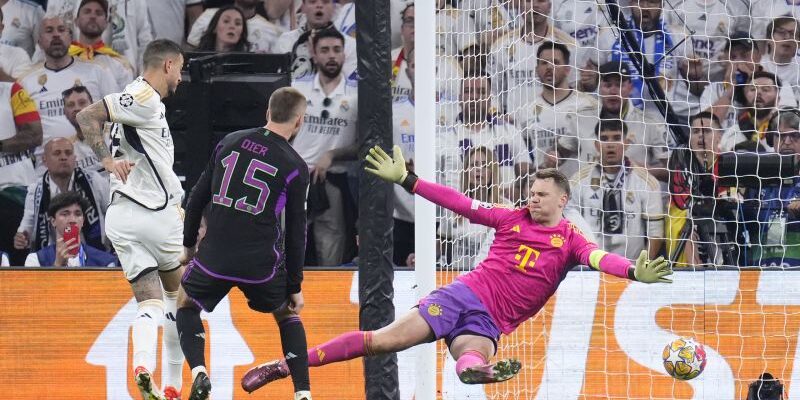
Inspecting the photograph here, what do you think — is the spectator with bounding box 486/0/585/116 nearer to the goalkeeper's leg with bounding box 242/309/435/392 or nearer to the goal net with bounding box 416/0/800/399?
the goal net with bounding box 416/0/800/399

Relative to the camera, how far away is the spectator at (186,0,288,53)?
11250 mm

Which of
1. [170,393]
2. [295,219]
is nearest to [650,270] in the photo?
[295,219]

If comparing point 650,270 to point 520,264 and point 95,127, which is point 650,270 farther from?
point 95,127

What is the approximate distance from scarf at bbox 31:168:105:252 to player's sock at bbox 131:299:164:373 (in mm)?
3063

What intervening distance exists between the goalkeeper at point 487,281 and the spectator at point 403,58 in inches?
138

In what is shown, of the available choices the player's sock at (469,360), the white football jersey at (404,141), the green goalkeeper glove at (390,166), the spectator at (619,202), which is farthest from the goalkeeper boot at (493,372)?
the white football jersey at (404,141)

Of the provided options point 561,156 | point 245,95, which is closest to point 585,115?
point 561,156

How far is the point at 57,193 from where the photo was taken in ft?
35.6

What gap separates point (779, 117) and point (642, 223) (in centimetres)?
165

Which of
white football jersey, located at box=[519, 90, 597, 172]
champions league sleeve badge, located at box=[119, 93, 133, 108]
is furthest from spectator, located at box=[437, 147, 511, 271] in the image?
champions league sleeve badge, located at box=[119, 93, 133, 108]

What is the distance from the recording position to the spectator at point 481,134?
9578mm

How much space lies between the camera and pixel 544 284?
7719mm

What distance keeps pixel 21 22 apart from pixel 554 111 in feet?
16.2

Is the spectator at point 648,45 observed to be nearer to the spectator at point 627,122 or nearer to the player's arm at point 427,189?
the spectator at point 627,122
